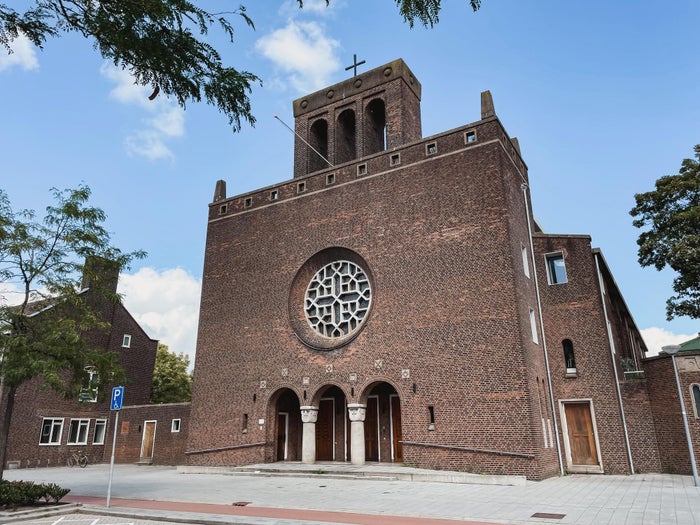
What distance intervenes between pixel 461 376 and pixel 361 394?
3.91 m

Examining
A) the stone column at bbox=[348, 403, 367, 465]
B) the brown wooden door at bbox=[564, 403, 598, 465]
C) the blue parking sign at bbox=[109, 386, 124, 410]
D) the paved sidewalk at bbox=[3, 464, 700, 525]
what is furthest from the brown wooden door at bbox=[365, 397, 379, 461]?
the blue parking sign at bbox=[109, 386, 124, 410]

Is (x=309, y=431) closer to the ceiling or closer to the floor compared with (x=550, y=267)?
closer to the floor

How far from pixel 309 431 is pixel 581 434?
33.0 feet

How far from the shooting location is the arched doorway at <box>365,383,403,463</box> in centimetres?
1944

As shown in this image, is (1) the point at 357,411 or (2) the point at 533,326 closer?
(1) the point at 357,411

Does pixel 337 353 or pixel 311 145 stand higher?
pixel 311 145

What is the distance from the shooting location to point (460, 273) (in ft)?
58.7

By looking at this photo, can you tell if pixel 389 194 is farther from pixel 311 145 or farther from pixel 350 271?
pixel 311 145

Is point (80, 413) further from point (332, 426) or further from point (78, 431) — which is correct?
point (332, 426)

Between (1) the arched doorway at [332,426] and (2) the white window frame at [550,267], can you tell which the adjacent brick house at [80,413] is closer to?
(1) the arched doorway at [332,426]

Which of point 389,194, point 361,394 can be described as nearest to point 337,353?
point 361,394

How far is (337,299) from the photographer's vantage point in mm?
21125

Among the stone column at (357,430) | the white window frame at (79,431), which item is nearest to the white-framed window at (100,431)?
the white window frame at (79,431)

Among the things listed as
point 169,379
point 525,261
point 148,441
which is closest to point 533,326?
point 525,261
